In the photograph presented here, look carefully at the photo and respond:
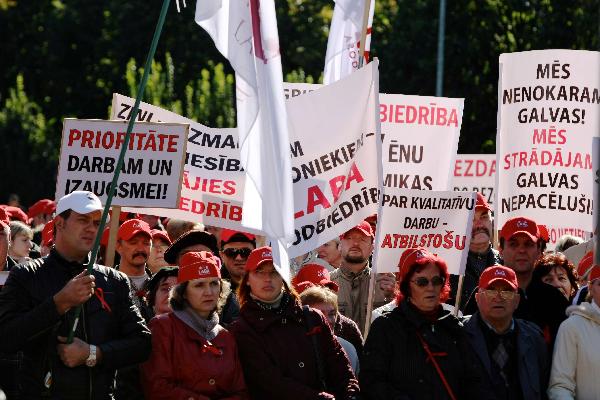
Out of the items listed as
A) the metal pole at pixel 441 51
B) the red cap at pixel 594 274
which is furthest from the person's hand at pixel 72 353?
the metal pole at pixel 441 51

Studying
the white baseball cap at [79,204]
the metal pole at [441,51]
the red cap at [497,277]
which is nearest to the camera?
the white baseball cap at [79,204]

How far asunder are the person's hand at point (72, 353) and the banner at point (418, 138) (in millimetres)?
5011

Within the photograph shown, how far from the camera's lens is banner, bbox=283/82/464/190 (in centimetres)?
1245

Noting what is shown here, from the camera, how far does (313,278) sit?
10.3m

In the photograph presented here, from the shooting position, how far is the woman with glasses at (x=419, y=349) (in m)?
8.84

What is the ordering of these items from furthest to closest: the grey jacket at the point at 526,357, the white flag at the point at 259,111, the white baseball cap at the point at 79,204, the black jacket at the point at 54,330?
the grey jacket at the point at 526,357
the white flag at the point at 259,111
the white baseball cap at the point at 79,204
the black jacket at the point at 54,330

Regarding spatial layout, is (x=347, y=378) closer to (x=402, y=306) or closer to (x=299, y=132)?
(x=402, y=306)

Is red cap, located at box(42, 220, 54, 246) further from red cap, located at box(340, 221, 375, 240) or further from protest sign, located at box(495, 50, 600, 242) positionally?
protest sign, located at box(495, 50, 600, 242)

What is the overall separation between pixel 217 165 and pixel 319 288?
3219mm

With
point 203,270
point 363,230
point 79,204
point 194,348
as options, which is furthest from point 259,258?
point 363,230

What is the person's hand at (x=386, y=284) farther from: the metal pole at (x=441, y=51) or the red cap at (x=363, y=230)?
the metal pole at (x=441, y=51)

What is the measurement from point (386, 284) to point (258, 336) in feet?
8.77

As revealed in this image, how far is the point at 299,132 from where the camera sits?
1097 cm

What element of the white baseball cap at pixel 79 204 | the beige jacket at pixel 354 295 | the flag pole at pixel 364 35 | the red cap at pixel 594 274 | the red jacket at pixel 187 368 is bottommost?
the red jacket at pixel 187 368
